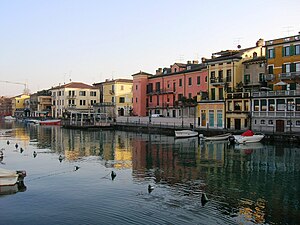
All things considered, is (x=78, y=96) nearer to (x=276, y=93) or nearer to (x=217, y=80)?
(x=217, y=80)

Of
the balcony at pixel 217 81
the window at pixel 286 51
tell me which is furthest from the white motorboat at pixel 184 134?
the window at pixel 286 51

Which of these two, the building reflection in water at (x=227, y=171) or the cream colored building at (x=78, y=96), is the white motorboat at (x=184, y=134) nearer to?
the building reflection in water at (x=227, y=171)

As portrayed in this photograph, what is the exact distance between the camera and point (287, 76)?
161 feet

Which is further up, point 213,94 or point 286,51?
point 286,51

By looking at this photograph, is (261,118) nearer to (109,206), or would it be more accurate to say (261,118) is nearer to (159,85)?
(159,85)

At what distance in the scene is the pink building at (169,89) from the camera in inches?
2665

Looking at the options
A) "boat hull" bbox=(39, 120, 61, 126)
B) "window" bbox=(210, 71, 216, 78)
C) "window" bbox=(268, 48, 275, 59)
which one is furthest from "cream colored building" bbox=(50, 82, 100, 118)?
"window" bbox=(268, 48, 275, 59)

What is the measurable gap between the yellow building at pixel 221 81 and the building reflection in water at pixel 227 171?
574 inches

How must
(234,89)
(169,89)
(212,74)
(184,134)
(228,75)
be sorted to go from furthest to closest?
1. (169,89)
2. (212,74)
3. (228,75)
4. (234,89)
5. (184,134)

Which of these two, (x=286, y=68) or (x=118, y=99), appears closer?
(x=286, y=68)

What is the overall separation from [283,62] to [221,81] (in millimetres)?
11640

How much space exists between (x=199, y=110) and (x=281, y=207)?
44.7 m

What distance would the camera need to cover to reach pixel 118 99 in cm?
9681

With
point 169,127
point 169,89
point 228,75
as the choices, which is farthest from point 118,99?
point 228,75
